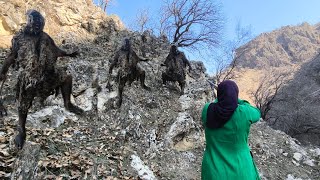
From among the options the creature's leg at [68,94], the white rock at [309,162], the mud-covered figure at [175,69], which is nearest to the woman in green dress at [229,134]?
the creature's leg at [68,94]

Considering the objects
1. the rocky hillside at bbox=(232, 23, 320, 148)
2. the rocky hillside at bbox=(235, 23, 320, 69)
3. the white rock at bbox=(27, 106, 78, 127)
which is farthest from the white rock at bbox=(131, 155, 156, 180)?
the rocky hillside at bbox=(235, 23, 320, 69)

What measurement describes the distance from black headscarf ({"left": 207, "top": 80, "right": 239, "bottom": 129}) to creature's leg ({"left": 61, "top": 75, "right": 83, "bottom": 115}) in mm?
4224

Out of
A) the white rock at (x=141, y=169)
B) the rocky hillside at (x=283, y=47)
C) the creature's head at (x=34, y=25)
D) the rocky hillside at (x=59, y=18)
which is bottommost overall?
the white rock at (x=141, y=169)

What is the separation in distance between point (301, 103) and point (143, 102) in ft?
48.2

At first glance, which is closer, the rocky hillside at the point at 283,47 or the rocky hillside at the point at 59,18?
the rocky hillside at the point at 59,18

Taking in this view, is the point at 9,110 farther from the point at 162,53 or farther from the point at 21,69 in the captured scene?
the point at 162,53

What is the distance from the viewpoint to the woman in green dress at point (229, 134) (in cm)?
273

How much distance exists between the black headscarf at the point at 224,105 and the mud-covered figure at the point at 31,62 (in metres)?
3.17

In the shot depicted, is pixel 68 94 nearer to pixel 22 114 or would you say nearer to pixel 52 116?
pixel 52 116

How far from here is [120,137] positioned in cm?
659

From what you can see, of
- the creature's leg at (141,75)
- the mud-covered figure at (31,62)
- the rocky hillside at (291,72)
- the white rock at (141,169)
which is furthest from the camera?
the rocky hillside at (291,72)

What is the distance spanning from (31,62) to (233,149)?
3614 mm

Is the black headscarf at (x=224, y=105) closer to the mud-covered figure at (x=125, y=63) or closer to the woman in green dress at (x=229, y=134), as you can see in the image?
the woman in green dress at (x=229, y=134)

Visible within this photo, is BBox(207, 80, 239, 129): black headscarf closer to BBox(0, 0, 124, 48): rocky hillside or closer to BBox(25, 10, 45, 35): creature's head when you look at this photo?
BBox(25, 10, 45, 35): creature's head
